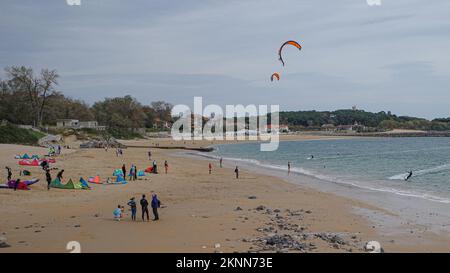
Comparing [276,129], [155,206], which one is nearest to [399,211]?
[155,206]

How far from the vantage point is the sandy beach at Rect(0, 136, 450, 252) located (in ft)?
31.1

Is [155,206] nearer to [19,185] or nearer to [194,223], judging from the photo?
[194,223]

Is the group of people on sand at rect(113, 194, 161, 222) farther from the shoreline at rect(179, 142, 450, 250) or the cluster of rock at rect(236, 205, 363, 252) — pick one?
the shoreline at rect(179, 142, 450, 250)

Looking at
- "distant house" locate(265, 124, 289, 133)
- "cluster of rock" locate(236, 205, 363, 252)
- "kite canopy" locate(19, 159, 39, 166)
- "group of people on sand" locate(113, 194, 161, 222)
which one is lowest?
"cluster of rock" locate(236, 205, 363, 252)

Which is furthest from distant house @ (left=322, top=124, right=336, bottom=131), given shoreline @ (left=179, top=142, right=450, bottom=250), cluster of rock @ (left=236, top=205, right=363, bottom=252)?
cluster of rock @ (left=236, top=205, right=363, bottom=252)

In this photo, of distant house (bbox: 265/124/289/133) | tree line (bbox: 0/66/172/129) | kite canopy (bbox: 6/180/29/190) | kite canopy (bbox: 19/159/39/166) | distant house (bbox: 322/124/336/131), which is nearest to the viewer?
kite canopy (bbox: 6/180/29/190)

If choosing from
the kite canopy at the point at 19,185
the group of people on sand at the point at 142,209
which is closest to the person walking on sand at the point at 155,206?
the group of people on sand at the point at 142,209

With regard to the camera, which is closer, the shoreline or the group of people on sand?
the group of people on sand

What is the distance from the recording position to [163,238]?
10.0 metres

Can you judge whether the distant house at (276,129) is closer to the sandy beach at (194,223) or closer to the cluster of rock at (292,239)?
the sandy beach at (194,223)

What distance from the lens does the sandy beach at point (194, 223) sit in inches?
374

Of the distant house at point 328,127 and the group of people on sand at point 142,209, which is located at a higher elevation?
the distant house at point 328,127

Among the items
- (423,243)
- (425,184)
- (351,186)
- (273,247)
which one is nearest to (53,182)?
(273,247)

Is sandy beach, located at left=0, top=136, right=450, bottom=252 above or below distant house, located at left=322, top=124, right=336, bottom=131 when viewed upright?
below
